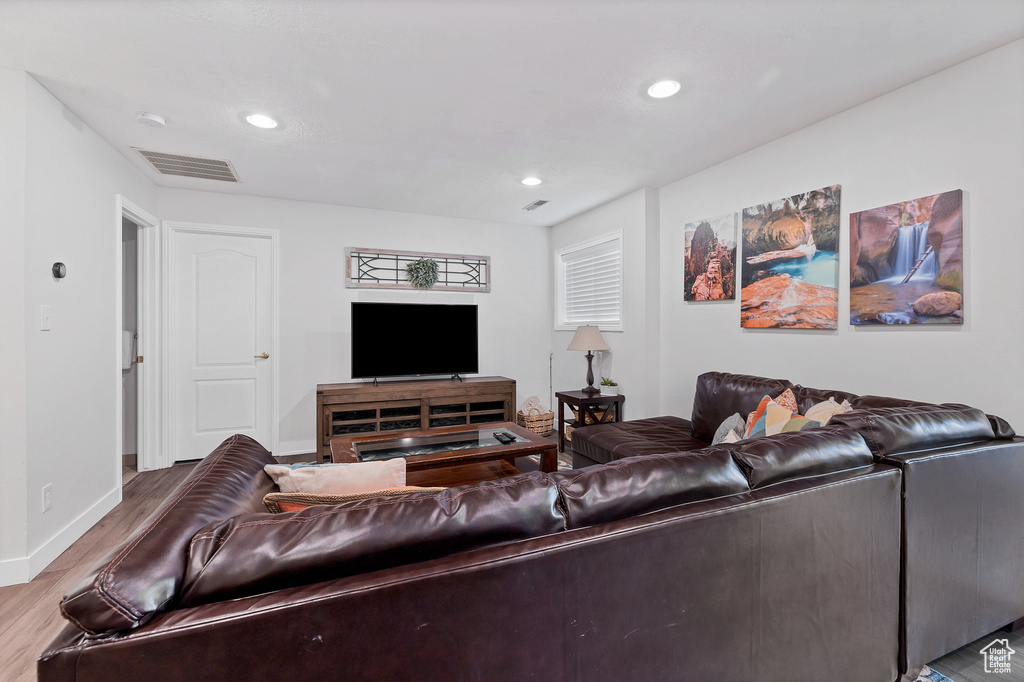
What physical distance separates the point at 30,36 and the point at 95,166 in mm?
1095

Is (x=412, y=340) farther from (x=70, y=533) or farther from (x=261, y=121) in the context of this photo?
(x=70, y=533)

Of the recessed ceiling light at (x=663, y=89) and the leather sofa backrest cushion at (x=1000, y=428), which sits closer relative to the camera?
the leather sofa backrest cushion at (x=1000, y=428)

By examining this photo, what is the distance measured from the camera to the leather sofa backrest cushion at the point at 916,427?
147cm

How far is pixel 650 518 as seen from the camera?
1.08 meters

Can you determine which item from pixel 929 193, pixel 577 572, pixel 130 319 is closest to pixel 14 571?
pixel 130 319

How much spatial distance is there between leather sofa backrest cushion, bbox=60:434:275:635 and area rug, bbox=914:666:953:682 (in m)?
2.17

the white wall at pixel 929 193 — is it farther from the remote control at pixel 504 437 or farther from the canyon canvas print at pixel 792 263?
the remote control at pixel 504 437

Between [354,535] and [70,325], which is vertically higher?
[70,325]

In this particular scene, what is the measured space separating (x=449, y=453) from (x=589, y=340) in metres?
2.06

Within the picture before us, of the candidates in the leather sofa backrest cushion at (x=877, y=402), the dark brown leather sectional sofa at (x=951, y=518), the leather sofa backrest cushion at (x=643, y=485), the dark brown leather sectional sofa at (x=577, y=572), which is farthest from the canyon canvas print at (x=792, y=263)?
the leather sofa backrest cushion at (x=643, y=485)

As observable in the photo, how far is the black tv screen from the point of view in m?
4.36

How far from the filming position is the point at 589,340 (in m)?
4.24

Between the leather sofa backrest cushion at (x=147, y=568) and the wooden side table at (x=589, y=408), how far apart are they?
3.17 metres

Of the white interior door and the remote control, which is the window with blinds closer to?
the remote control
